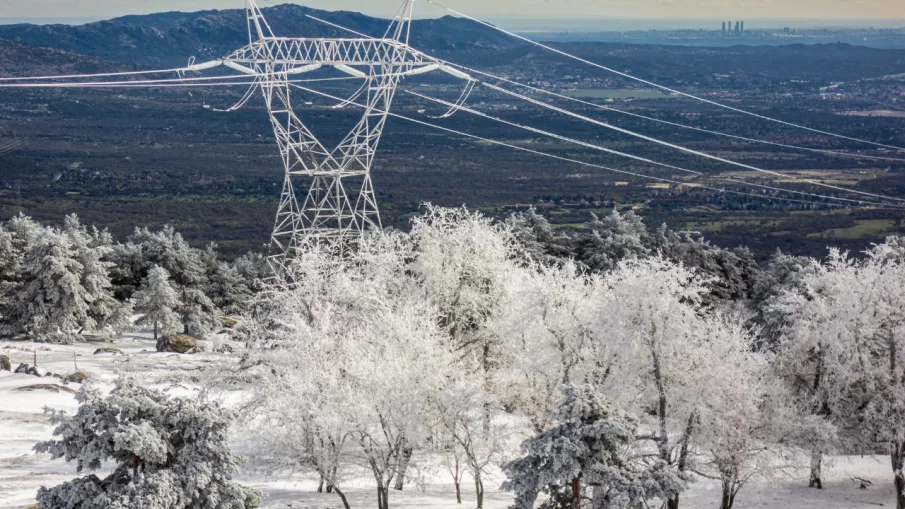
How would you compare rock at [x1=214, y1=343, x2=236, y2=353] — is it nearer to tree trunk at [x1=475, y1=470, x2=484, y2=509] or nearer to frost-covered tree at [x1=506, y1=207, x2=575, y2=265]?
tree trunk at [x1=475, y1=470, x2=484, y2=509]

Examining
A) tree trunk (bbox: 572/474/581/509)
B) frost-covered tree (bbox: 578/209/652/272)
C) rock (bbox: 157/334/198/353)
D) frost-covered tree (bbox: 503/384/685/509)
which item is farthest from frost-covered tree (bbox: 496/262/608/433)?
frost-covered tree (bbox: 578/209/652/272)

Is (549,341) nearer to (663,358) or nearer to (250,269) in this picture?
(663,358)

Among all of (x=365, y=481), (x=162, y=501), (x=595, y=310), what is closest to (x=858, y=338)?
(x=595, y=310)

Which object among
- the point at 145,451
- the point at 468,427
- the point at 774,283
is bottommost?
the point at 774,283

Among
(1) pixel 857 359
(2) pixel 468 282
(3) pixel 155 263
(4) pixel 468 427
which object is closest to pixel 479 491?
(4) pixel 468 427

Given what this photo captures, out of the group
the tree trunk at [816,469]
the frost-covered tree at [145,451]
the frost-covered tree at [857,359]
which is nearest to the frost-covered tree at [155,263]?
the tree trunk at [816,469]
